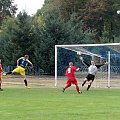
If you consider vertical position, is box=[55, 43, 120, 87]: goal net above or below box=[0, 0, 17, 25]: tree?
below

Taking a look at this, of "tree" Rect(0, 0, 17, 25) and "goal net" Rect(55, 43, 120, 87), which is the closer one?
"goal net" Rect(55, 43, 120, 87)

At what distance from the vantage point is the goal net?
33.1 meters

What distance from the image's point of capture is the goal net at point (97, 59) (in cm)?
3313

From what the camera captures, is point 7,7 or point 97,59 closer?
point 97,59

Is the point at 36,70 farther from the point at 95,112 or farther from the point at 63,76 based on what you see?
the point at 95,112

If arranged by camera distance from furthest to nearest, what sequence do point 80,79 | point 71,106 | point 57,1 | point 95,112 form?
point 57,1 → point 80,79 → point 71,106 → point 95,112

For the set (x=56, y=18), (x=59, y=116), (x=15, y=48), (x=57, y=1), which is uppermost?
(x=57, y=1)

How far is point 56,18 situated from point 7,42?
615 cm

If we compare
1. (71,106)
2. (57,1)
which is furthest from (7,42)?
(71,106)

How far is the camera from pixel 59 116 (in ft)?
46.2

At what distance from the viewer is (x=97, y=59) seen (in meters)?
37.1

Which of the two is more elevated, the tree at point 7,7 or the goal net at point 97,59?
the tree at point 7,7

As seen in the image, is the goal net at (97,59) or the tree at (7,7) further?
the tree at (7,7)

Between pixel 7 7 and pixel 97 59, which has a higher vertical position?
pixel 7 7
